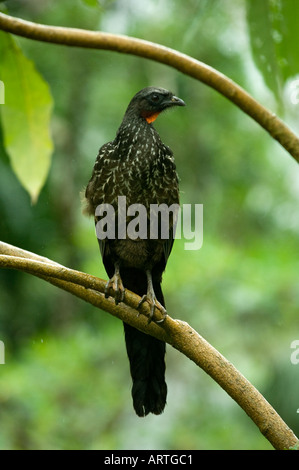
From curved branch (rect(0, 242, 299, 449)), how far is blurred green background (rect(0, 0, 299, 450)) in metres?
1.62

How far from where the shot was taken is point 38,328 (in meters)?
7.29

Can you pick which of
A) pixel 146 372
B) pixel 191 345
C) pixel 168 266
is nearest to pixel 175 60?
pixel 191 345

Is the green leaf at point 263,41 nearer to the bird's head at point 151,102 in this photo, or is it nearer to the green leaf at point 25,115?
the green leaf at point 25,115

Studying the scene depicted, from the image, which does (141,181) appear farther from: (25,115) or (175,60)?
(175,60)

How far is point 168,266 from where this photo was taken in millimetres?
5363

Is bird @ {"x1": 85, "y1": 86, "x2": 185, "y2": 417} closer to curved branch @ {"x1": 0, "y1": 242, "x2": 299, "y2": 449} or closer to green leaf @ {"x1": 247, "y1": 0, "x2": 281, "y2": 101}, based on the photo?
curved branch @ {"x1": 0, "y1": 242, "x2": 299, "y2": 449}

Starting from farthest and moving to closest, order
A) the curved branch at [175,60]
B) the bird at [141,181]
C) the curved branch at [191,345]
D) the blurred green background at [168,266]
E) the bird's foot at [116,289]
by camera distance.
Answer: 1. the blurred green background at [168,266]
2. the bird at [141,181]
3. the bird's foot at [116,289]
4. the curved branch at [191,345]
5. the curved branch at [175,60]

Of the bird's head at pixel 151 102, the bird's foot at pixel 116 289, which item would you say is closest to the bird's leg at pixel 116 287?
the bird's foot at pixel 116 289

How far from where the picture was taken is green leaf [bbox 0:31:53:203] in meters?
1.35

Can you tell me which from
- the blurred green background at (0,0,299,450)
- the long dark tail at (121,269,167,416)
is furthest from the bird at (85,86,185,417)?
the blurred green background at (0,0,299,450)

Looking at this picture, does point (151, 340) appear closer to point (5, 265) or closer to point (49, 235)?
point (5, 265)

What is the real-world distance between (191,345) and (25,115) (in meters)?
0.73

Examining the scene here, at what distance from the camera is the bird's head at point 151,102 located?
229cm

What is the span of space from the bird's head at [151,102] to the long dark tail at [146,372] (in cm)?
84
